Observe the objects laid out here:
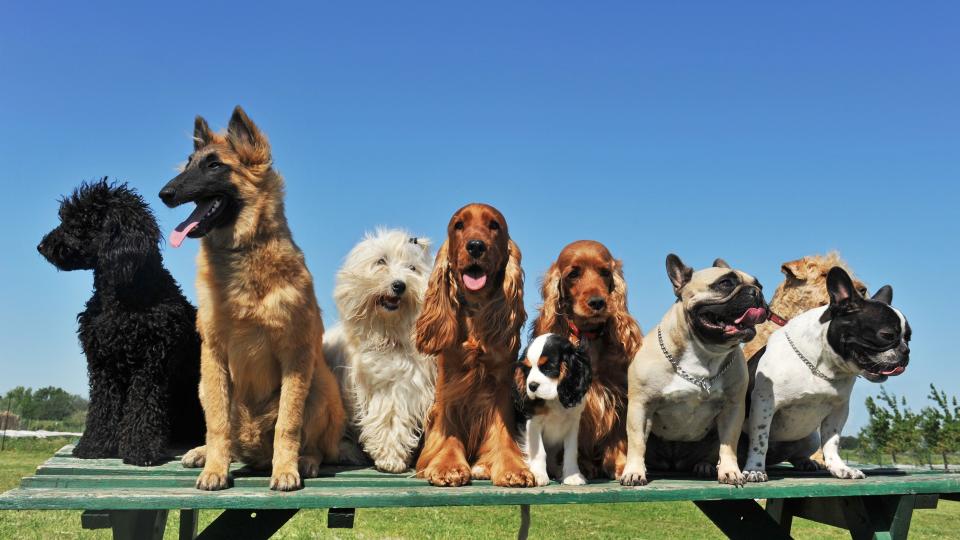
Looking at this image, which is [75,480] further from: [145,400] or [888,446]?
[888,446]

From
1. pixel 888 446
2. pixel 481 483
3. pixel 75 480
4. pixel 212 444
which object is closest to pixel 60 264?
pixel 75 480

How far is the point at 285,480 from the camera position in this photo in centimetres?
353

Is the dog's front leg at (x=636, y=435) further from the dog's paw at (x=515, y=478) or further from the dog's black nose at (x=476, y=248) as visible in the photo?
the dog's black nose at (x=476, y=248)

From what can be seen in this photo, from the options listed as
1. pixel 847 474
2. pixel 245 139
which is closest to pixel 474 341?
pixel 245 139

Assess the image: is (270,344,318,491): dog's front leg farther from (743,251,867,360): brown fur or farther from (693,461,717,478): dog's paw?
(743,251,867,360): brown fur

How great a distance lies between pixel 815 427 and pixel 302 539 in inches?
250

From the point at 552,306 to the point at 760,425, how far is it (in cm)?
140

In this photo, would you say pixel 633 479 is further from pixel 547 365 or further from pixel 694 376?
pixel 547 365

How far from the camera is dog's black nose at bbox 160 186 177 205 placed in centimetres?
342

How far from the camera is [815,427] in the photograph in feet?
14.4

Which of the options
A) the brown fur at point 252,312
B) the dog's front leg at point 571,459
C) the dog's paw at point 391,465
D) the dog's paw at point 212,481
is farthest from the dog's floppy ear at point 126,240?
the dog's front leg at point 571,459

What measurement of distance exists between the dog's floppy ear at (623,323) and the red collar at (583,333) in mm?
107

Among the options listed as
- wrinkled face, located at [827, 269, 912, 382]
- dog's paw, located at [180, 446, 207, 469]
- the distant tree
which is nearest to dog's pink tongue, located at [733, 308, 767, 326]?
wrinkled face, located at [827, 269, 912, 382]

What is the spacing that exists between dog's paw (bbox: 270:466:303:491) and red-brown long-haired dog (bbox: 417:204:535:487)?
0.73m
